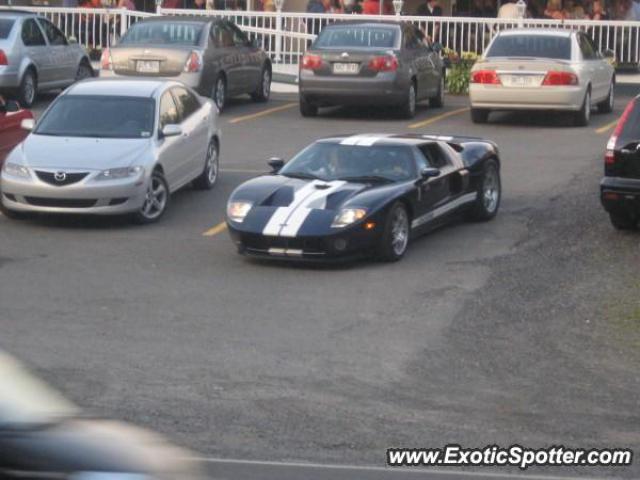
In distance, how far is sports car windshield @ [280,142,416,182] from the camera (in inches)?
616

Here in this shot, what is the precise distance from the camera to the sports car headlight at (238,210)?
49.4ft

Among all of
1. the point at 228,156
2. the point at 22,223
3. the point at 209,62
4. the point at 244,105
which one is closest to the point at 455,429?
the point at 22,223

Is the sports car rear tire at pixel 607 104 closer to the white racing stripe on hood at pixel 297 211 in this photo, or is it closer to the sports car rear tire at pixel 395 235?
the sports car rear tire at pixel 395 235

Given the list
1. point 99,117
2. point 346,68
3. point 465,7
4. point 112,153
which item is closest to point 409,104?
point 346,68

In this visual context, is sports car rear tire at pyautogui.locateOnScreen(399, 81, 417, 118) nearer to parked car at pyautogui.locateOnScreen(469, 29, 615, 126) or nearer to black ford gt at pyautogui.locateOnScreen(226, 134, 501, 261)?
parked car at pyautogui.locateOnScreen(469, 29, 615, 126)

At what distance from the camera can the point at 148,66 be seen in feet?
82.0

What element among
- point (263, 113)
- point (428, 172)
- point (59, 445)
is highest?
point (59, 445)

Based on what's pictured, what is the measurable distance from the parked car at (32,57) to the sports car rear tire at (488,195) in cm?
1057

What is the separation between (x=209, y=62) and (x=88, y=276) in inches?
440

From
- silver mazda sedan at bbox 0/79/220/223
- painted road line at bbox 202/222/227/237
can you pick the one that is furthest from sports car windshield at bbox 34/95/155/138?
painted road line at bbox 202/222/227/237

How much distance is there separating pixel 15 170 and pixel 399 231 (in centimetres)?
427

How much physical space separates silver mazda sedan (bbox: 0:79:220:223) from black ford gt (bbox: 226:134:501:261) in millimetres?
1646

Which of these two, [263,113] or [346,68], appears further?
[263,113]

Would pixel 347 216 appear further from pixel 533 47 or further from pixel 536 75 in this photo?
pixel 533 47
